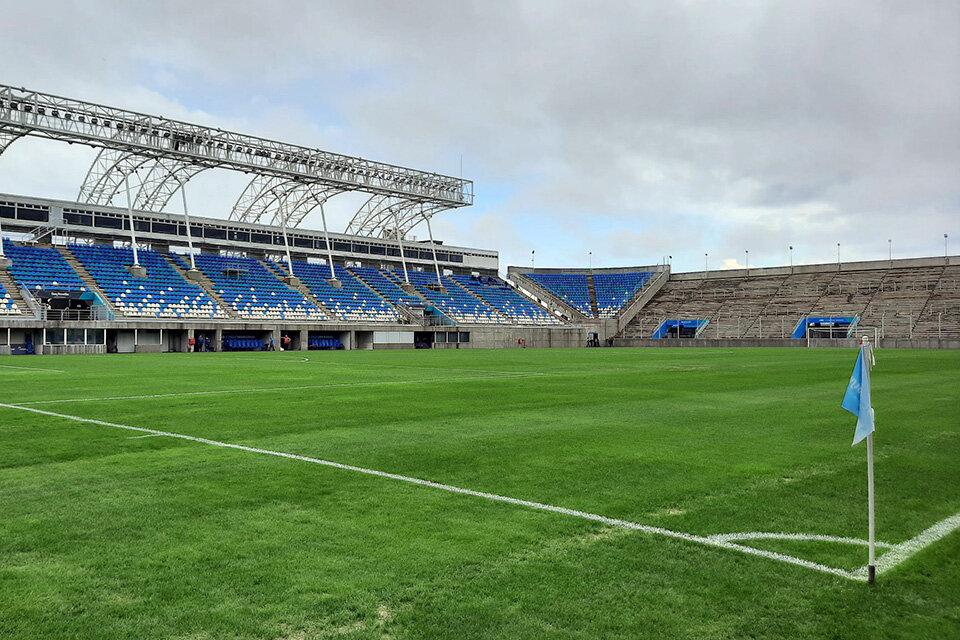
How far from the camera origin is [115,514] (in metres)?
6.20

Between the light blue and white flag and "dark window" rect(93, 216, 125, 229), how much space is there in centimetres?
6817

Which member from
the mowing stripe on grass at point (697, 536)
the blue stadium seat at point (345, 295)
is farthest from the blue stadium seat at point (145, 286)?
the mowing stripe on grass at point (697, 536)

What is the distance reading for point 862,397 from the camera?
4875 mm

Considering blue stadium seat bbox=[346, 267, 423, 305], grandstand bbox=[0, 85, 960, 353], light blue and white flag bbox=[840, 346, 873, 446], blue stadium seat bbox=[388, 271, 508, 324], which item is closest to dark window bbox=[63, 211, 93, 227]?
grandstand bbox=[0, 85, 960, 353]

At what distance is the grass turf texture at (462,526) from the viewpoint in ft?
13.4

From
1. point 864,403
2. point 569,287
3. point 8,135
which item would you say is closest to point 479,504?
Result: point 864,403

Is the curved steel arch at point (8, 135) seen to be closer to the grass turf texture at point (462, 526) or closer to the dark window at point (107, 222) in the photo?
the dark window at point (107, 222)

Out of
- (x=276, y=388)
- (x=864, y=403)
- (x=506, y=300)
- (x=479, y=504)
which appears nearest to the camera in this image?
(x=864, y=403)

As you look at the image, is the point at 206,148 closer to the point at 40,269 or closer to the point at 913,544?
the point at 40,269

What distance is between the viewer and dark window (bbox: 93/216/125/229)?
203ft

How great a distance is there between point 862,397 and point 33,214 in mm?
67769

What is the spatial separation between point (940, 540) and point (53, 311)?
5523cm

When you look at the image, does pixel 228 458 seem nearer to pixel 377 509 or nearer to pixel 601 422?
pixel 377 509

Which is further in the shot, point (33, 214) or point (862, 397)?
point (33, 214)
